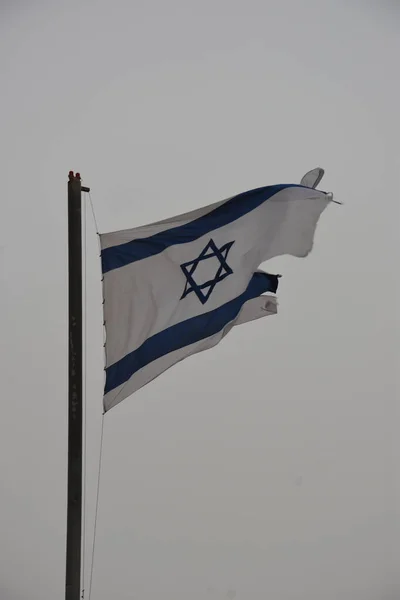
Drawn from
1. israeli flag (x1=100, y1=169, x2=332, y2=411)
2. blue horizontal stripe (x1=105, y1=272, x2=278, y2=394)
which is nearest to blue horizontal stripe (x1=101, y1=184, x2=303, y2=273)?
israeli flag (x1=100, y1=169, x2=332, y2=411)

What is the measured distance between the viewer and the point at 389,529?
9.78ft

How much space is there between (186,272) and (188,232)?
109 millimetres

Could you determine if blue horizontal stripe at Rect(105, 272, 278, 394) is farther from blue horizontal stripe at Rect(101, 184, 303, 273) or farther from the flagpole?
blue horizontal stripe at Rect(101, 184, 303, 273)

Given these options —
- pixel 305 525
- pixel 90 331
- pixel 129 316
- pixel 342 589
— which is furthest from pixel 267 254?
pixel 342 589

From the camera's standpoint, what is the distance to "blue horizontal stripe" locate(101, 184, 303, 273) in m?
1.91

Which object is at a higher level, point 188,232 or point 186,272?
point 188,232

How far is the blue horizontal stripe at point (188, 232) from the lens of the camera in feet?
6.27

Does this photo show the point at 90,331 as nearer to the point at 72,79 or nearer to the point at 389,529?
the point at 72,79

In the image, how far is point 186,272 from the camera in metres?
1.93

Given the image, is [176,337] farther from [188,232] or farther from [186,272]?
[188,232]

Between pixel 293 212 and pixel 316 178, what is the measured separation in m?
0.12

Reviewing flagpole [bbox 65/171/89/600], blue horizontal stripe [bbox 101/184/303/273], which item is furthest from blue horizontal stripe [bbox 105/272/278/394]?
blue horizontal stripe [bbox 101/184/303/273]

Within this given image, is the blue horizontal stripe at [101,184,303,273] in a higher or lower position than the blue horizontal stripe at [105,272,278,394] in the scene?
higher

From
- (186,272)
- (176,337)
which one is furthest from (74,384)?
(186,272)
